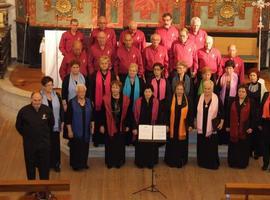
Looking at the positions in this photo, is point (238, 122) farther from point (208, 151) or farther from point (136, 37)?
point (136, 37)

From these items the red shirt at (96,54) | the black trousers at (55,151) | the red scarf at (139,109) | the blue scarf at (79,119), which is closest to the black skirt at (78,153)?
the blue scarf at (79,119)

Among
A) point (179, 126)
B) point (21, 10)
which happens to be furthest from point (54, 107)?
point (21, 10)

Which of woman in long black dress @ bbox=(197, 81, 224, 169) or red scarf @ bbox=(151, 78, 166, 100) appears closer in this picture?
woman in long black dress @ bbox=(197, 81, 224, 169)

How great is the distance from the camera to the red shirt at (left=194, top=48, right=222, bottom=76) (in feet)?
34.2

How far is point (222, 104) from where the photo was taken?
32.6 ft

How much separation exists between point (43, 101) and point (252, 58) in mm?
7179

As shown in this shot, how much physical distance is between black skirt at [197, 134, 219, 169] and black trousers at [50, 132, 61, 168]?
2348 millimetres

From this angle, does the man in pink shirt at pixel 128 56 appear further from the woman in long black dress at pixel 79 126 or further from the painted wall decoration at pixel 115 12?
the painted wall decoration at pixel 115 12

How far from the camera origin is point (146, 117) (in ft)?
32.2

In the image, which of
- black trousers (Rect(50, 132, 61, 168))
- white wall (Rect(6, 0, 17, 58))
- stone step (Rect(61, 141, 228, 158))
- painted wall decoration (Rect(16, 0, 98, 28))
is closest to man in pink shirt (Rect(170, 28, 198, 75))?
stone step (Rect(61, 141, 228, 158))

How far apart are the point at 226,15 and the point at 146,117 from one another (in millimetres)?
6032

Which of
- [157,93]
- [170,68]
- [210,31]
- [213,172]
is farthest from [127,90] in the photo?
[210,31]

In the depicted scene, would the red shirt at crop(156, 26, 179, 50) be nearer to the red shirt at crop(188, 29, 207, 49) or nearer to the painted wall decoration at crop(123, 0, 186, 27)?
the red shirt at crop(188, 29, 207, 49)

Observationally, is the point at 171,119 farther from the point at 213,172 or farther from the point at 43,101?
the point at 43,101
